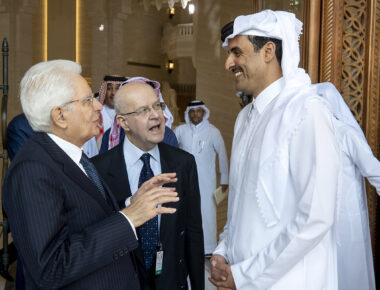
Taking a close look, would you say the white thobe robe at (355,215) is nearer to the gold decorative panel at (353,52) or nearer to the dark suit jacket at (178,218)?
the gold decorative panel at (353,52)

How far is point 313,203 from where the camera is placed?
153 centimetres

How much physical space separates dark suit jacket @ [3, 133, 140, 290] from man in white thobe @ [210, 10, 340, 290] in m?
0.50

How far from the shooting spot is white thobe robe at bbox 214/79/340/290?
1545 millimetres

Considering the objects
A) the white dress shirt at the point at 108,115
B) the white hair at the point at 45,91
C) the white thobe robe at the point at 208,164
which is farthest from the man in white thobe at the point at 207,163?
the white hair at the point at 45,91

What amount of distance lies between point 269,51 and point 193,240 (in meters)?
1.13

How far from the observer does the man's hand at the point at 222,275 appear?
5.66ft

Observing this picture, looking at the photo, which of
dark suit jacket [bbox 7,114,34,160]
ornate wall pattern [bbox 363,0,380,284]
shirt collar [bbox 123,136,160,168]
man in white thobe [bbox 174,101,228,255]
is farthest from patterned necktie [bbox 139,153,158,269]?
man in white thobe [bbox 174,101,228,255]

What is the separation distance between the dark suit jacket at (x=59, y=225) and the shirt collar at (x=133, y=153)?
0.73m

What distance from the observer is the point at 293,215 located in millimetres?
1680

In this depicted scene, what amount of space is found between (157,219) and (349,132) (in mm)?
1686

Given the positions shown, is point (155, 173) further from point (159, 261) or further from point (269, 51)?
point (269, 51)

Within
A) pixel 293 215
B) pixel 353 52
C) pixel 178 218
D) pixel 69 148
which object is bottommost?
pixel 178 218

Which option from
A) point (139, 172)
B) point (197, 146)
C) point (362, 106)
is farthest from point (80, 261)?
point (197, 146)

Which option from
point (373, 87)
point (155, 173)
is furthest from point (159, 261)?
point (373, 87)
